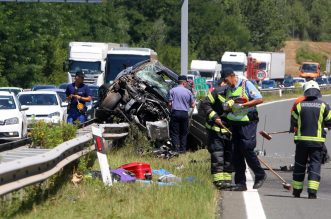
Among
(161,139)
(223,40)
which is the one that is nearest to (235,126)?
(161,139)

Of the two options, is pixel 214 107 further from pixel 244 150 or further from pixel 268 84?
pixel 268 84

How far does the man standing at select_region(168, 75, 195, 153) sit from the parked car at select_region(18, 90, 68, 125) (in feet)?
Answer: 29.7

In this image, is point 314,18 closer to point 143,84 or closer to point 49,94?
point 49,94

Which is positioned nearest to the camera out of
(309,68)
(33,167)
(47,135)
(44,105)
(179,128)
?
(33,167)

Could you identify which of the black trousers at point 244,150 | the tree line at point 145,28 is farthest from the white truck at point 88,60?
the black trousers at point 244,150

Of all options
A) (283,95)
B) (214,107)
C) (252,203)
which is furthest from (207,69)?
(252,203)

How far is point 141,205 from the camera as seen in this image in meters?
11.0

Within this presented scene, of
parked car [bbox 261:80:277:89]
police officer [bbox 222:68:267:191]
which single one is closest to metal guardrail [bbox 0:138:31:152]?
police officer [bbox 222:68:267:191]

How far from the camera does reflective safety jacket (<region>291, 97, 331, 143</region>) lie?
1335 cm

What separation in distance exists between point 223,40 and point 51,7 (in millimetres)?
39791

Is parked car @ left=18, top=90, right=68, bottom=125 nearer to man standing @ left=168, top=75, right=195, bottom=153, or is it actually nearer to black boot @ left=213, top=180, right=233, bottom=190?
man standing @ left=168, top=75, right=195, bottom=153

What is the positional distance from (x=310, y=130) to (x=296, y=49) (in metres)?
126

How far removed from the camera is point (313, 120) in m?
13.4

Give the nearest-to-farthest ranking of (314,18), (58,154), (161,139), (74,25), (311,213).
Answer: (58,154) → (311,213) → (161,139) → (74,25) → (314,18)
